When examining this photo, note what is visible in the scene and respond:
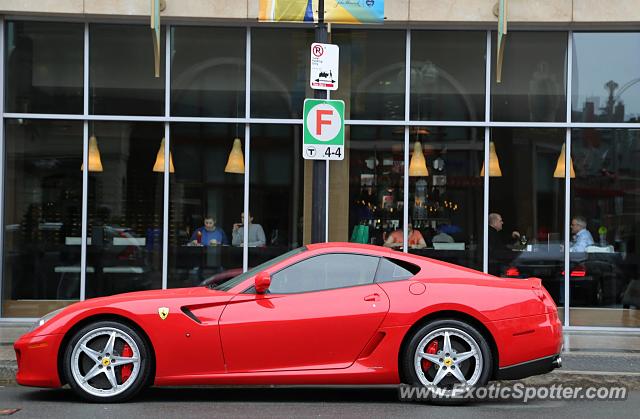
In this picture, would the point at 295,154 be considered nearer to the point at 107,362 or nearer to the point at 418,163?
the point at 418,163

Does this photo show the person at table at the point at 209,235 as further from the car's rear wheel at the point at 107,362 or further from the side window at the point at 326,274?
the car's rear wheel at the point at 107,362

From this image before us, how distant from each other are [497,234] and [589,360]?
12.7 ft

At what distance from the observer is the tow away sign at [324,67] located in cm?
957

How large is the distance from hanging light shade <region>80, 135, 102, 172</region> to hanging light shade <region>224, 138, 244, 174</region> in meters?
1.86

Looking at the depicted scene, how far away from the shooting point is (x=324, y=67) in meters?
9.63

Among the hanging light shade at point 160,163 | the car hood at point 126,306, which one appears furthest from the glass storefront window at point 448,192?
the car hood at point 126,306

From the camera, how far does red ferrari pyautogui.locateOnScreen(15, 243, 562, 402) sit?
23.6 feet

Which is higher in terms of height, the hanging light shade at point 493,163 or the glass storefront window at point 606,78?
the glass storefront window at point 606,78

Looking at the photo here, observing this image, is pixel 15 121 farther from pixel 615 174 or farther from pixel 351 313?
pixel 615 174

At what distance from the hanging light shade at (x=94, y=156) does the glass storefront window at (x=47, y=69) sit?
19.4 inches

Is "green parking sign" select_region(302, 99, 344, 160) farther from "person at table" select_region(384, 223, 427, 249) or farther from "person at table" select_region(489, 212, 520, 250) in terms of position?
"person at table" select_region(489, 212, 520, 250)

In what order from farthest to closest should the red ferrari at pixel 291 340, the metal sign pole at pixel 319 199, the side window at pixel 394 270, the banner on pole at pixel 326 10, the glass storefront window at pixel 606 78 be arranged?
the glass storefront window at pixel 606 78 → the banner on pole at pixel 326 10 → the metal sign pole at pixel 319 199 → the side window at pixel 394 270 → the red ferrari at pixel 291 340

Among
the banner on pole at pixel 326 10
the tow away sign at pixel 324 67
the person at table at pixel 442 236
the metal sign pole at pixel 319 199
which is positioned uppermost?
the banner on pole at pixel 326 10

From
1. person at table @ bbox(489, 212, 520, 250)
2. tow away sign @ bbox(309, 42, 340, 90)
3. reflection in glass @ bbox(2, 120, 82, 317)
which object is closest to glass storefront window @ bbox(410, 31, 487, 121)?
person at table @ bbox(489, 212, 520, 250)
